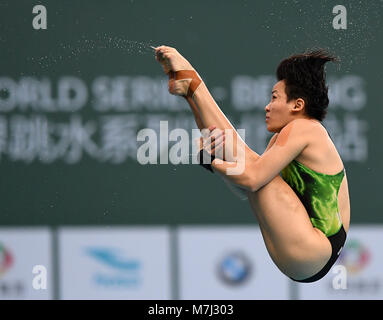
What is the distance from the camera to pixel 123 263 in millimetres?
5645

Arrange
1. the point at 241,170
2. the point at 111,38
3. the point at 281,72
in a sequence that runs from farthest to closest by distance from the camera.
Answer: the point at 111,38 → the point at 281,72 → the point at 241,170

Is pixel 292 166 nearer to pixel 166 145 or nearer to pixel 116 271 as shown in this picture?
pixel 166 145

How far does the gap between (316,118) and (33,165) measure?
2.87 m

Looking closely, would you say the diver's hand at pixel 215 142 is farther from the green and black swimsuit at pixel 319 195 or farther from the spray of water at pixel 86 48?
the spray of water at pixel 86 48

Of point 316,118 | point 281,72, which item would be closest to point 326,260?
point 316,118

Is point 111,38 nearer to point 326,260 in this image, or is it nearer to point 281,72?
point 281,72

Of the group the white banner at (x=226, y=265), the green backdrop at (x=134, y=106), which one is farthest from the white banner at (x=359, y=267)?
the white banner at (x=226, y=265)

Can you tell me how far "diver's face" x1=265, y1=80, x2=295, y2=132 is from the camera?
3.26 metres

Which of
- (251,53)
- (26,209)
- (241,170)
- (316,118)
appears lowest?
(26,209)

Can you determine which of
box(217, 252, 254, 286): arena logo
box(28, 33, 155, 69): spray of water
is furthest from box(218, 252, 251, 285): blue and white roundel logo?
box(28, 33, 155, 69): spray of water

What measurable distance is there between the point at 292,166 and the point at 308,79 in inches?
14.6

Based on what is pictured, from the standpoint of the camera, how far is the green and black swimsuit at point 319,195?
3.21m

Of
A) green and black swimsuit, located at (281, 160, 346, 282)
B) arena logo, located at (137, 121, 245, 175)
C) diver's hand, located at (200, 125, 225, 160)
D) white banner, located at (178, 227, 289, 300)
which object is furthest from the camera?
white banner, located at (178, 227, 289, 300)

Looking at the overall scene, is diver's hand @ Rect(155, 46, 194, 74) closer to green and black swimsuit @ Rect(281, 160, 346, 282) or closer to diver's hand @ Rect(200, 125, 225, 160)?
diver's hand @ Rect(200, 125, 225, 160)
